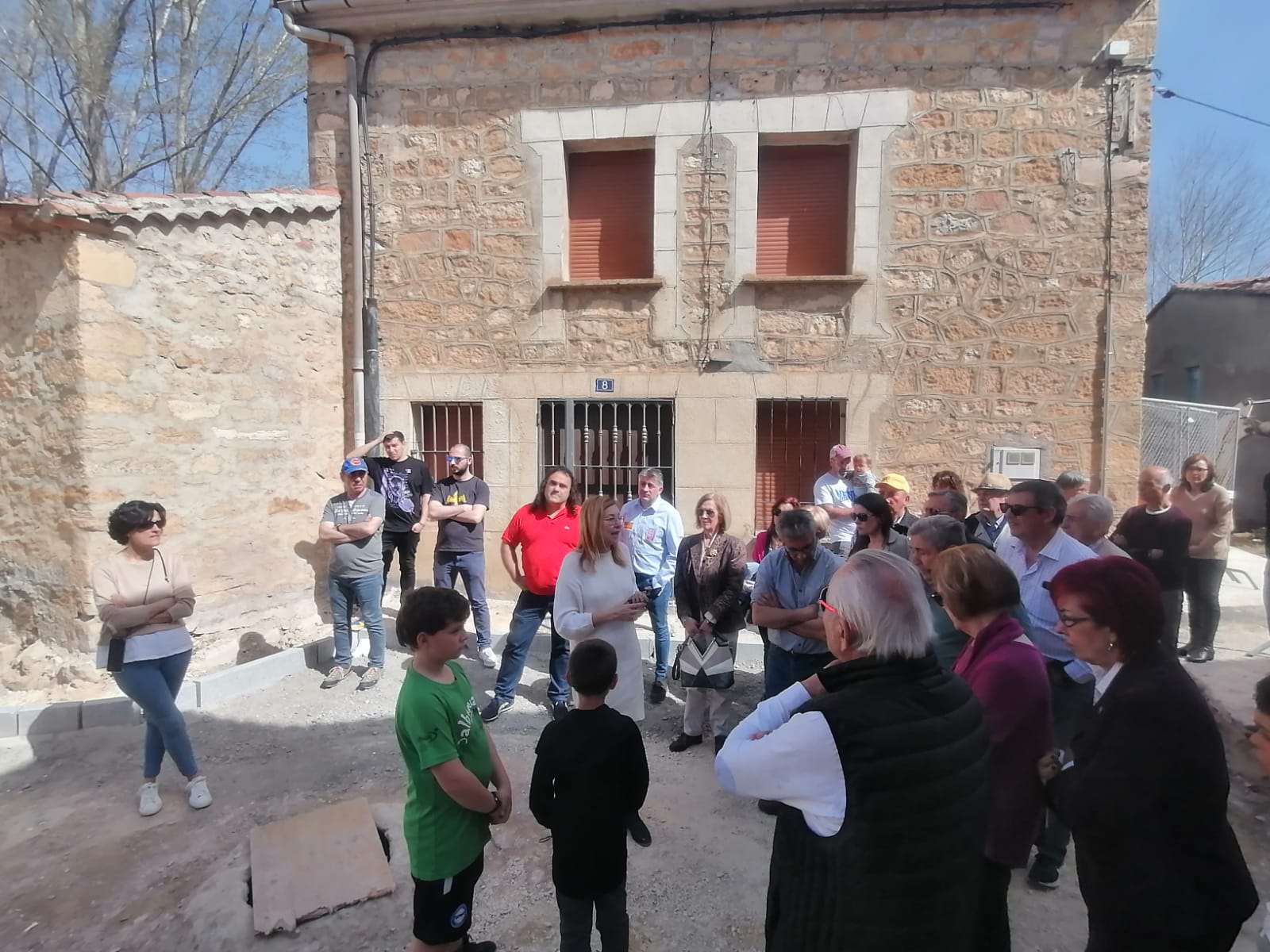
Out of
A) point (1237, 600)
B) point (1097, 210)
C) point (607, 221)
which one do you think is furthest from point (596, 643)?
point (1237, 600)

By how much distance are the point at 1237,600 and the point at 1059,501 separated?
585cm

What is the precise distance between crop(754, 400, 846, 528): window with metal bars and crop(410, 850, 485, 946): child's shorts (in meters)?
5.25

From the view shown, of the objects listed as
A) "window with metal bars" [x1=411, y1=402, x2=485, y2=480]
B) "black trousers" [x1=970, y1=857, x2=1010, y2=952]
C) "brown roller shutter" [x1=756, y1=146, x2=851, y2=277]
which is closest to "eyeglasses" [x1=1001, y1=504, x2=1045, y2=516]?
"black trousers" [x1=970, y1=857, x2=1010, y2=952]

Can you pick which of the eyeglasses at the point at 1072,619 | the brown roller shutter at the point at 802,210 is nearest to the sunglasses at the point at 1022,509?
the eyeglasses at the point at 1072,619

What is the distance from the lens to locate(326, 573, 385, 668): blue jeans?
5.36 m

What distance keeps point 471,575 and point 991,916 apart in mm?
4376

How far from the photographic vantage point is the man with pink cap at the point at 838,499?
5648 millimetres

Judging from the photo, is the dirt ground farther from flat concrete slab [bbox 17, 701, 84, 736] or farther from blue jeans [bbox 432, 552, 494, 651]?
blue jeans [bbox 432, 552, 494, 651]

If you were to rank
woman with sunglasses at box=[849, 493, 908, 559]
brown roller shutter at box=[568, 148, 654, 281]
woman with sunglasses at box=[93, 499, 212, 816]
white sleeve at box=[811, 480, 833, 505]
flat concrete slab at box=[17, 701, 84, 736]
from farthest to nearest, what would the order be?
brown roller shutter at box=[568, 148, 654, 281] < white sleeve at box=[811, 480, 833, 505] < flat concrete slab at box=[17, 701, 84, 736] < woman with sunglasses at box=[849, 493, 908, 559] < woman with sunglasses at box=[93, 499, 212, 816]

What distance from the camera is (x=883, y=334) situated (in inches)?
267

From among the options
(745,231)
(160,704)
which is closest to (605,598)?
(160,704)

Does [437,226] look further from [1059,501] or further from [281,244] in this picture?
[1059,501]

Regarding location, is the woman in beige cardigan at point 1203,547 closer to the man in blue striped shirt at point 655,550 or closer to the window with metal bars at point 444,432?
the man in blue striped shirt at point 655,550

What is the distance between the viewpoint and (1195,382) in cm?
1451
